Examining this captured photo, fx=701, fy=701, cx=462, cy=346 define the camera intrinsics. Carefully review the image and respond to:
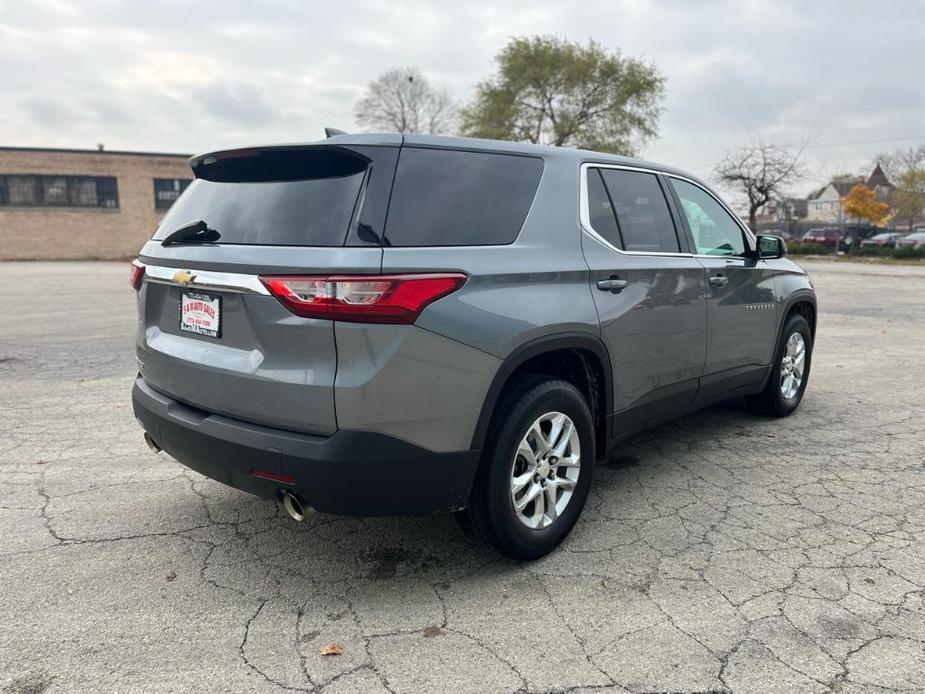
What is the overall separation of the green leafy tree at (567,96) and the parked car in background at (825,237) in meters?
13.0

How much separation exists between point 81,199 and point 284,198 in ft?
153

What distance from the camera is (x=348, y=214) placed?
99.3 inches

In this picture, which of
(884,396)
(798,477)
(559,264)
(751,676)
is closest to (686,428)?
(798,477)

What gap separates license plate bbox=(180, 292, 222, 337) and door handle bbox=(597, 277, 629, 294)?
169cm

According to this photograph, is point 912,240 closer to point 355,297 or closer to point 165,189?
point 165,189

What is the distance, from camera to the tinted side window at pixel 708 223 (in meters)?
4.23

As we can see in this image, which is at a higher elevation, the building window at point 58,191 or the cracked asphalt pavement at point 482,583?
the building window at point 58,191

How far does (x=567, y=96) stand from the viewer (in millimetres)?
41281

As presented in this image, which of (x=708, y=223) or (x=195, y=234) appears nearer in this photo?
(x=195, y=234)

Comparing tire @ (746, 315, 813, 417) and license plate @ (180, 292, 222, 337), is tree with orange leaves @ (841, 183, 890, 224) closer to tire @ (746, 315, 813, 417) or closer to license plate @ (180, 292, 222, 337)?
tire @ (746, 315, 813, 417)

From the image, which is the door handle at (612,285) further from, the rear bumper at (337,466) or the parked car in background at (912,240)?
the parked car in background at (912,240)

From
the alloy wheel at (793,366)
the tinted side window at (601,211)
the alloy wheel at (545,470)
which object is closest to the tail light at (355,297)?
the alloy wheel at (545,470)

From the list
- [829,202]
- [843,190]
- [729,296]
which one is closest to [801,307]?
[729,296]

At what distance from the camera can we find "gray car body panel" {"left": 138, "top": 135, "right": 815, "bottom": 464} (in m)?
2.44
